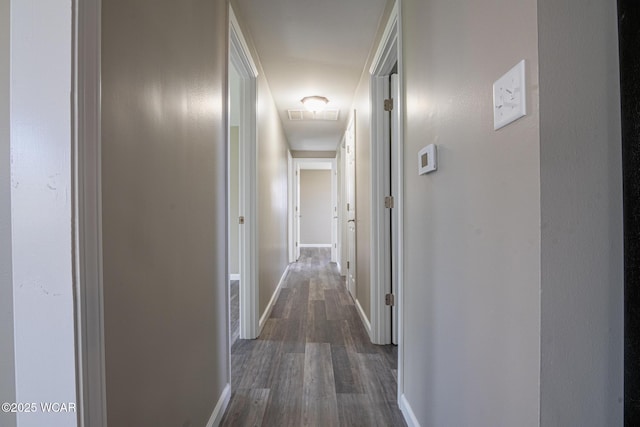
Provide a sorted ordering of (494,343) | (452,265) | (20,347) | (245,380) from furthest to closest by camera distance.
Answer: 1. (245,380)
2. (452,265)
3. (494,343)
4. (20,347)

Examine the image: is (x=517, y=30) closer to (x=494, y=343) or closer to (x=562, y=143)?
(x=562, y=143)

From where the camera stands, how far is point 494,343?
0.78 meters

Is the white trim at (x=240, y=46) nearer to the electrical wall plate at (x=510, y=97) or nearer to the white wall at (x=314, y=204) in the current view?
the electrical wall plate at (x=510, y=97)

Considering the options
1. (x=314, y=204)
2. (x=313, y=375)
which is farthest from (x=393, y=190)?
(x=314, y=204)

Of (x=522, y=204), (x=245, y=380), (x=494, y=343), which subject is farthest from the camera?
(x=245, y=380)

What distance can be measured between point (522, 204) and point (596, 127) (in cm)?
21

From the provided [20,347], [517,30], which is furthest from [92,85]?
[517,30]

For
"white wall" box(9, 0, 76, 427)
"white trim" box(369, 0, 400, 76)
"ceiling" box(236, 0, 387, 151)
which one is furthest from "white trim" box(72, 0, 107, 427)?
"ceiling" box(236, 0, 387, 151)

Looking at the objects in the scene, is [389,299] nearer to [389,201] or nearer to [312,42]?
[389,201]

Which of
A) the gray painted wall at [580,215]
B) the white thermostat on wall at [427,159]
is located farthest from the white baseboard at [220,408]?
the white thermostat on wall at [427,159]

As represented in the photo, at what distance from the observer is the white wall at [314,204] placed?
8.85 meters

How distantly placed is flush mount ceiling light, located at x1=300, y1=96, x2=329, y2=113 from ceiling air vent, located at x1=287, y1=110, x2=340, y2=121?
25 cm

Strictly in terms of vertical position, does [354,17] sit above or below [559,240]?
above

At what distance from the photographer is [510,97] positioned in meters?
0.69
